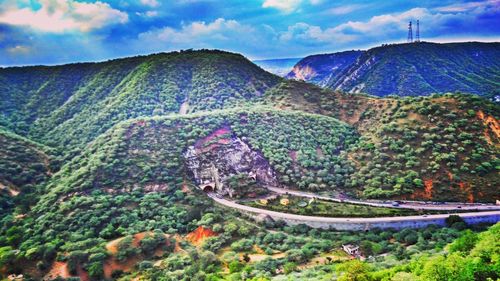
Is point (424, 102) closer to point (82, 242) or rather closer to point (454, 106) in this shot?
point (454, 106)

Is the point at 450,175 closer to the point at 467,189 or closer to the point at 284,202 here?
the point at 467,189

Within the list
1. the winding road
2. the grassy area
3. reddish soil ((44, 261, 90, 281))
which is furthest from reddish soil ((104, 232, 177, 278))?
the grassy area

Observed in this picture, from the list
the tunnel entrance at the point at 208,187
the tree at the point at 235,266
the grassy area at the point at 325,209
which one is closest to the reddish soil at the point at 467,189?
the grassy area at the point at 325,209

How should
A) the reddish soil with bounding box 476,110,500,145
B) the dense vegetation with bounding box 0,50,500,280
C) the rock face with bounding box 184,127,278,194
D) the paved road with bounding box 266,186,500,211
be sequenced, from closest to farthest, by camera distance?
the dense vegetation with bounding box 0,50,500,280 → the paved road with bounding box 266,186,500,211 → the reddish soil with bounding box 476,110,500,145 → the rock face with bounding box 184,127,278,194

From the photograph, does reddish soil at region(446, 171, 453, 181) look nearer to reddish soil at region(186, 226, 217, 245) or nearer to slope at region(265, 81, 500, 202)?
slope at region(265, 81, 500, 202)

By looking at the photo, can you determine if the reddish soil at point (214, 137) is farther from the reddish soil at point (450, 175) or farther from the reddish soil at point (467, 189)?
the reddish soil at point (467, 189)

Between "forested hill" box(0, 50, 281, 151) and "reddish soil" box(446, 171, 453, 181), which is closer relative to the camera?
"reddish soil" box(446, 171, 453, 181)

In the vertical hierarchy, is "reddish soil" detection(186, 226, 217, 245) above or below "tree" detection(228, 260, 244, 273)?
above
